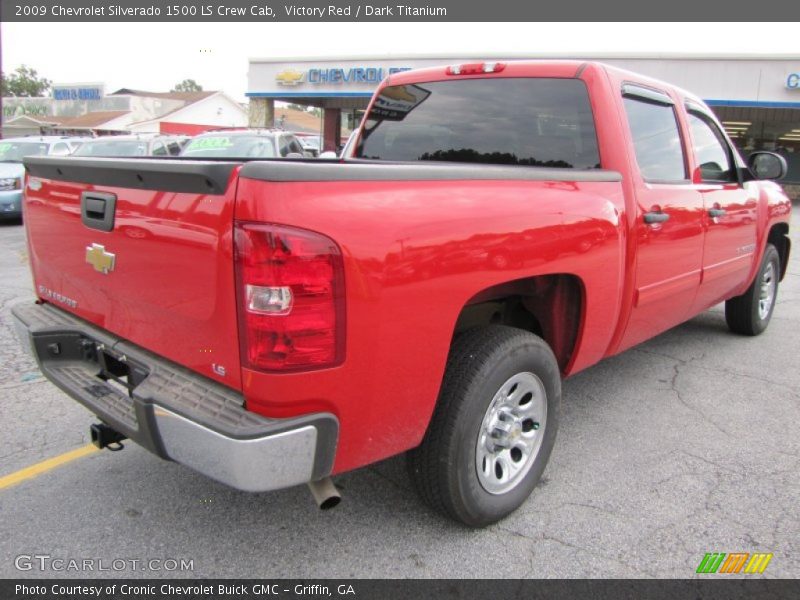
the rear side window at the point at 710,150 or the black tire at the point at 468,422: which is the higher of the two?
the rear side window at the point at 710,150

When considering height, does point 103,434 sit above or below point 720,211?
below

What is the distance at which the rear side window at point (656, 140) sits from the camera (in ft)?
11.3

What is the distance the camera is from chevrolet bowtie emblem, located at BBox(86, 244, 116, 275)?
2.42 metres

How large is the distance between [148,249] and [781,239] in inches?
232

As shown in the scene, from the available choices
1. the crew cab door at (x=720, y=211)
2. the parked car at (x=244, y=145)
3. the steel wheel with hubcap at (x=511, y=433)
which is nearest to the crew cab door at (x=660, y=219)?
the crew cab door at (x=720, y=211)

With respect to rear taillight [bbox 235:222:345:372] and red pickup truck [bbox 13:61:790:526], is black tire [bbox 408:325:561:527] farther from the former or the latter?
rear taillight [bbox 235:222:345:372]

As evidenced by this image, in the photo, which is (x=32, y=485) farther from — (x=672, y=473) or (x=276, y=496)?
(x=672, y=473)

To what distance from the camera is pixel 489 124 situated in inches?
142

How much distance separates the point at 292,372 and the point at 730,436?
2948 millimetres

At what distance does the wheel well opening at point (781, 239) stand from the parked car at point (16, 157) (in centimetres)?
1076

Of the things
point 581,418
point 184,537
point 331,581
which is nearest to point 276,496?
point 184,537

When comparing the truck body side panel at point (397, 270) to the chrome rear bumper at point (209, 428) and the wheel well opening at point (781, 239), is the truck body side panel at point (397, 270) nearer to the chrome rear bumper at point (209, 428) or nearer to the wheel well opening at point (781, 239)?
the chrome rear bumper at point (209, 428)

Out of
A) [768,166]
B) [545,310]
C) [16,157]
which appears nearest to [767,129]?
[768,166]

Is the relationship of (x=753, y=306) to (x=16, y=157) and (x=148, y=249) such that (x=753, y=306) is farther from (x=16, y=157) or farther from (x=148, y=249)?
(x=16, y=157)
